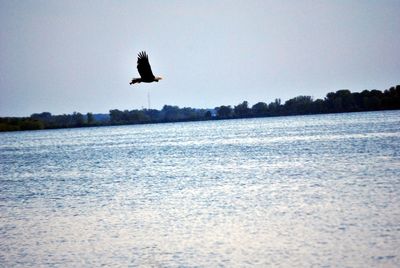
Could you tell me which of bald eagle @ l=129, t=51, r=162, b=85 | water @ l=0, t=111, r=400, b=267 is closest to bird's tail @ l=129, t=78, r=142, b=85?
bald eagle @ l=129, t=51, r=162, b=85

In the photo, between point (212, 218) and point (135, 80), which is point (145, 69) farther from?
point (212, 218)

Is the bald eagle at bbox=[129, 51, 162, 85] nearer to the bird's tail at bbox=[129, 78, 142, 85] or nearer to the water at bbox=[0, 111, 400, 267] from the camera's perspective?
the bird's tail at bbox=[129, 78, 142, 85]

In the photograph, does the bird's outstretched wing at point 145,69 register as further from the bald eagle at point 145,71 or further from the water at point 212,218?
the water at point 212,218

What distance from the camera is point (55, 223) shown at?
21.4 metres

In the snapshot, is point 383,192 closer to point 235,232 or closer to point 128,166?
point 235,232

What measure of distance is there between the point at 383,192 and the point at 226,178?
11314 mm

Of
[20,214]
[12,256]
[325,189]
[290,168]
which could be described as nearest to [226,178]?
[290,168]

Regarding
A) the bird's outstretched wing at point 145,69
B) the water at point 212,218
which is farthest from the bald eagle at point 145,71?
the water at point 212,218

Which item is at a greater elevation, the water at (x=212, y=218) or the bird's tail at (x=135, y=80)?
the bird's tail at (x=135, y=80)

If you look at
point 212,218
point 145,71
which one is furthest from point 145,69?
point 212,218

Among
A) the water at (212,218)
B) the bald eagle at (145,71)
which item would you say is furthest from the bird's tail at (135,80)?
the water at (212,218)

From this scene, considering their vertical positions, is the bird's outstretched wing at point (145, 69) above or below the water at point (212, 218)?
above

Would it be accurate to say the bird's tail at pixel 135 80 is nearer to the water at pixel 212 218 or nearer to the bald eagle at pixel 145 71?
the bald eagle at pixel 145 71

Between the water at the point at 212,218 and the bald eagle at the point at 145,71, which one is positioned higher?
the bald eagle at the point at 145,71
